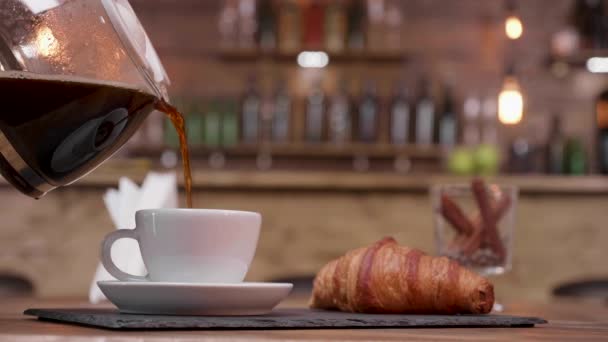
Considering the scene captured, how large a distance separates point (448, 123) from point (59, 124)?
3.87 meters

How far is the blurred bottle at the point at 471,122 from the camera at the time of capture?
4.55 m

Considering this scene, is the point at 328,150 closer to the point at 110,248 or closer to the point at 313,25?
the point at 313,25

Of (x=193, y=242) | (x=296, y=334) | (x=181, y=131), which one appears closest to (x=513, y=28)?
(x=181, y=131)

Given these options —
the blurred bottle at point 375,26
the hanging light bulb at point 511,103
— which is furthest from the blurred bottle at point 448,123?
the hanging light bulb at point 511,103

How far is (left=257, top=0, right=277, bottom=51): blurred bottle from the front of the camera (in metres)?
4.50

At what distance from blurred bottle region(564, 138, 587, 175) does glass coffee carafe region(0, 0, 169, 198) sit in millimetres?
3784

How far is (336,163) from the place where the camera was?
15.3 feet

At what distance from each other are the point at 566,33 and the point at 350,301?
390 centimetres

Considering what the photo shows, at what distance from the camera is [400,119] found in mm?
4441

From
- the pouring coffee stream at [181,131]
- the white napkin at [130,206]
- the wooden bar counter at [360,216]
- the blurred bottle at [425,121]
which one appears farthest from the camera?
the blurred bottle at [425,121]

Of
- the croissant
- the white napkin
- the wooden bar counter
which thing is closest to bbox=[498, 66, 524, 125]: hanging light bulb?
the wooden bar counter

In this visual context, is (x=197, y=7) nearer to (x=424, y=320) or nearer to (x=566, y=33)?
(x=566, y=33)

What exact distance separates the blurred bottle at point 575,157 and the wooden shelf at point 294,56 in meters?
0.90

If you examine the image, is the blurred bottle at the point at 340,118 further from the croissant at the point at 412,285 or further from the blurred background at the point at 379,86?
the croissant at the point at 412,285
